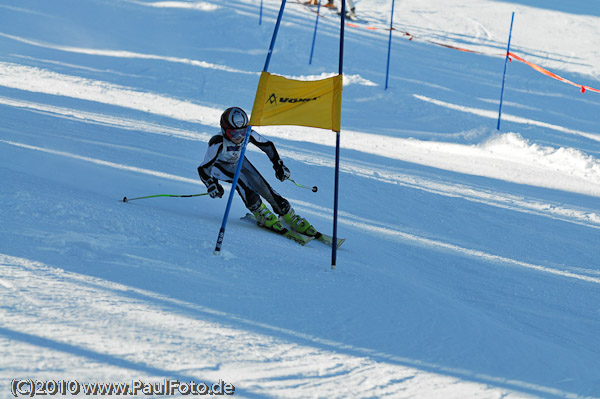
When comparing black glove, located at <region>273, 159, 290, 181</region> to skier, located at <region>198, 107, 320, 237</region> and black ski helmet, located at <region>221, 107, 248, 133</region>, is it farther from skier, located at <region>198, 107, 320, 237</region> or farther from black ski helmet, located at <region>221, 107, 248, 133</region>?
black ski helmet, located at <region>221, 107, 248, 133</region>

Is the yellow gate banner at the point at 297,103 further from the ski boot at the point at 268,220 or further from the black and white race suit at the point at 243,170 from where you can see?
the ski boot at the point at 268,220

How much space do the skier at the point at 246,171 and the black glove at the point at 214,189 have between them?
54 mm

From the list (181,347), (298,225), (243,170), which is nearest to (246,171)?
(243,170)

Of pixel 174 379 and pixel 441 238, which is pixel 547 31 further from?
pixel 174 379

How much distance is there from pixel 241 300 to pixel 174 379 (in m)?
1.16

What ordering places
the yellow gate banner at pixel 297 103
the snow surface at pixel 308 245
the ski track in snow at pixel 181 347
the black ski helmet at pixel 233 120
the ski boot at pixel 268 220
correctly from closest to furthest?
the ski track in snow at pixel 181 347, the snow surface at pixel 308 245, the yellow gate banner at pixel 297 103, the black ski helmet at pixel 233 120, the ski boot at pixel 268 220

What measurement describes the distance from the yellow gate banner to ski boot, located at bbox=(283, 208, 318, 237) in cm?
162

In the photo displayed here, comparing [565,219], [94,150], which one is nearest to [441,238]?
[565,219]

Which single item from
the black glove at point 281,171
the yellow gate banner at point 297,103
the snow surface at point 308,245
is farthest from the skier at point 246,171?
the yellow gate banner at point 297,103

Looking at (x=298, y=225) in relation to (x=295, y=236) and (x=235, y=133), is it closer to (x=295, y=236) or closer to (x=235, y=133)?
(x=295, y=236)

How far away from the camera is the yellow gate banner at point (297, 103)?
5129mm

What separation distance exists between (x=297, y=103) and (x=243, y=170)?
5.16ft

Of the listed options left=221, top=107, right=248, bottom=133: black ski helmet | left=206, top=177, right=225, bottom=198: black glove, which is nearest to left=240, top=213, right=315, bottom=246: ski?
left=206, top=177, right=225, bottom=198: black glove

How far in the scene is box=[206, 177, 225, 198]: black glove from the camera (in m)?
6.04
